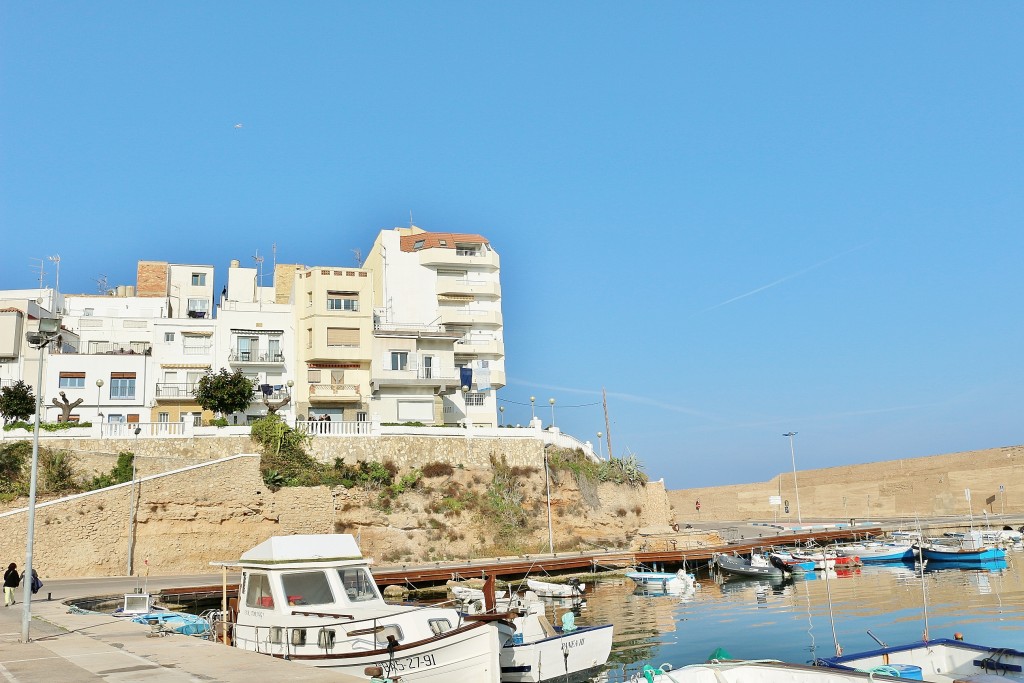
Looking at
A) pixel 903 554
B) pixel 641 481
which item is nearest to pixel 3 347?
pixel 641 481

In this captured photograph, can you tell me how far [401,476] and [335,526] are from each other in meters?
5.13

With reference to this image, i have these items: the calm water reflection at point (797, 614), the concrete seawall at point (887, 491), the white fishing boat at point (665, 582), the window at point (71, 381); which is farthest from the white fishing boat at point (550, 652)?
the concrete seawall at point (887, 491)

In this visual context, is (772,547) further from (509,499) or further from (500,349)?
(500,349)

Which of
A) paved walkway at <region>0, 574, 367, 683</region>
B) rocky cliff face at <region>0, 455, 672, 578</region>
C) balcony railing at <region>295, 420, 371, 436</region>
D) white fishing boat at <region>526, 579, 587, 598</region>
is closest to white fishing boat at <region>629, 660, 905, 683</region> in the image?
paved walkway at <region>0, 574, 367, 683</region>

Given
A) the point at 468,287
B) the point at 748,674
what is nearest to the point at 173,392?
the point at 468,287

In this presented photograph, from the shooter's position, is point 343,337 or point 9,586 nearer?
point 9,586

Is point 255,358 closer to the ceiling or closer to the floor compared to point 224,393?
closer to the ceiling

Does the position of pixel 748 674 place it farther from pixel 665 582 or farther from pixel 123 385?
pixel 123 385

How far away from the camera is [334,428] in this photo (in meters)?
50.4

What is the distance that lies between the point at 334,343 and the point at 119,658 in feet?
138

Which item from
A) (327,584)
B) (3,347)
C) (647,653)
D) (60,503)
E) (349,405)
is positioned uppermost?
(3,347)

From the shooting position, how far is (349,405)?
57500 millimetres

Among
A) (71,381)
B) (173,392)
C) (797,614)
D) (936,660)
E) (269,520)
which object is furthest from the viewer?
(173,392)

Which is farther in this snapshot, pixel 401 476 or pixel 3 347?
pixel 3 347
